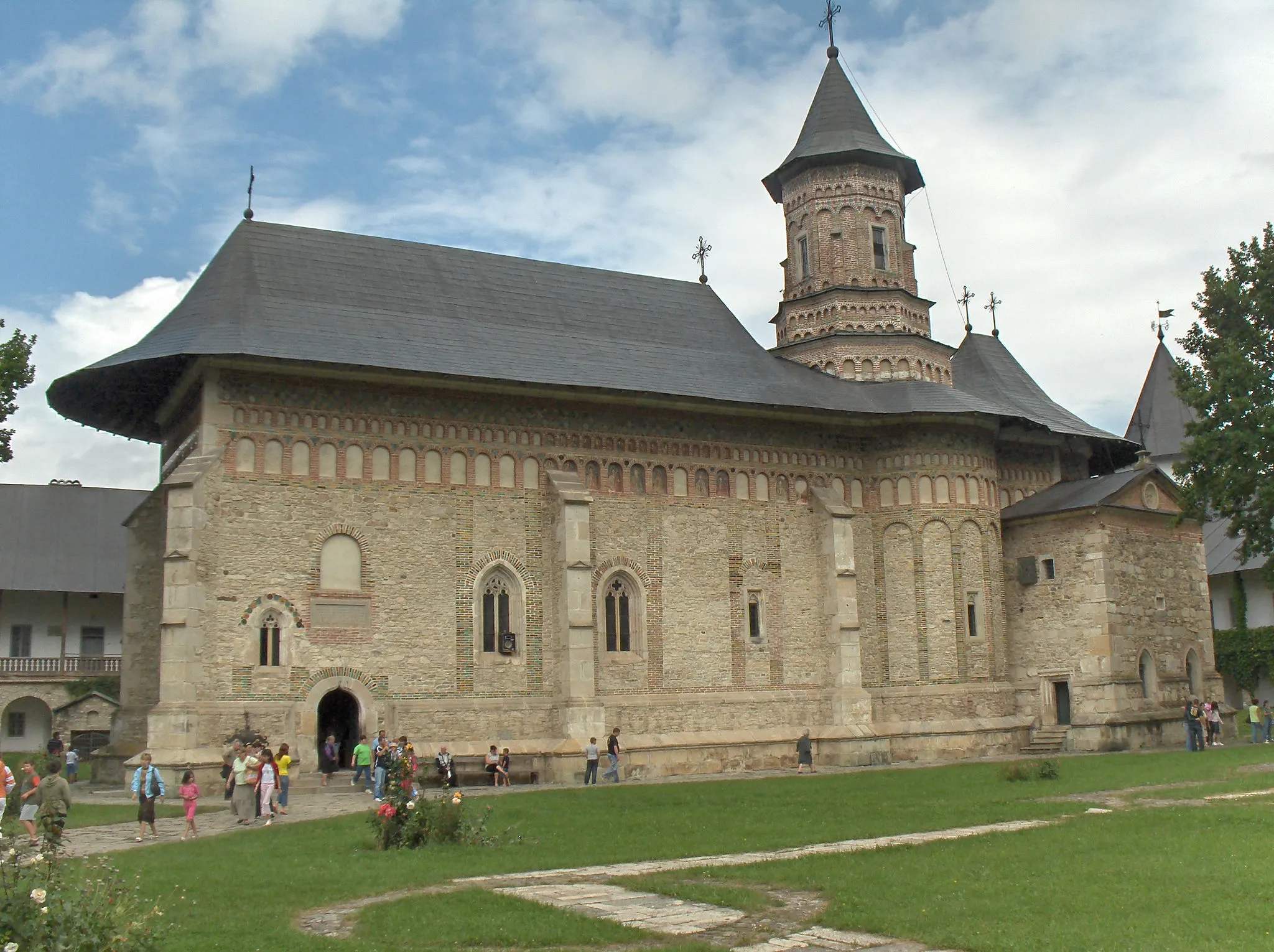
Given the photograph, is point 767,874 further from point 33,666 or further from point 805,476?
point 33,666

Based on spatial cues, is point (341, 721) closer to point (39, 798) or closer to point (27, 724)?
point (39, 798)

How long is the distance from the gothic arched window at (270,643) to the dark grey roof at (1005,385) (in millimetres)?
18616

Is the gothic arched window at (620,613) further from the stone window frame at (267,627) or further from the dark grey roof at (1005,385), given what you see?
the dark grey roof at (1005,385)

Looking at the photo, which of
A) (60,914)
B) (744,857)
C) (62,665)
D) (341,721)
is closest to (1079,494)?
(341,721)

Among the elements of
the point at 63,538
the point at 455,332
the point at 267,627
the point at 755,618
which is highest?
the point at 455,332

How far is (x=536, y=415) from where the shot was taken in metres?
25.5

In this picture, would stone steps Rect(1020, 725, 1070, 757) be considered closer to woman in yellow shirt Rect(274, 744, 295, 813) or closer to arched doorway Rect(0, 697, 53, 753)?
woman in yellow shirt Rect(274, 744, 295, 813)

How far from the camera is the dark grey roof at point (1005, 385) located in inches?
1272

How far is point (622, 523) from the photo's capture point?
85.0 ft

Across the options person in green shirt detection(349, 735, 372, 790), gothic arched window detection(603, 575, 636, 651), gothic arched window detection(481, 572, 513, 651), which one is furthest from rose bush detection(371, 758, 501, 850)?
gothic arched window detection(603, 575, 636, 651)

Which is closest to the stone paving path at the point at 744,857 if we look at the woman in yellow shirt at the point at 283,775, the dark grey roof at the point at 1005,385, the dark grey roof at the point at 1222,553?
the woman in yellow shirt at the point at 283,775

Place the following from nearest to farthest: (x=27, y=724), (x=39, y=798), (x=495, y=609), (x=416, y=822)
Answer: (x=416, y=822)
(x=39, y=798)
(x=495, y=609)
(x=27, y=724)

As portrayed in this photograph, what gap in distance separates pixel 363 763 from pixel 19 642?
2364 centimetres

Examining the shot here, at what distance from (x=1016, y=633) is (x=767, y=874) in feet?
65.7
